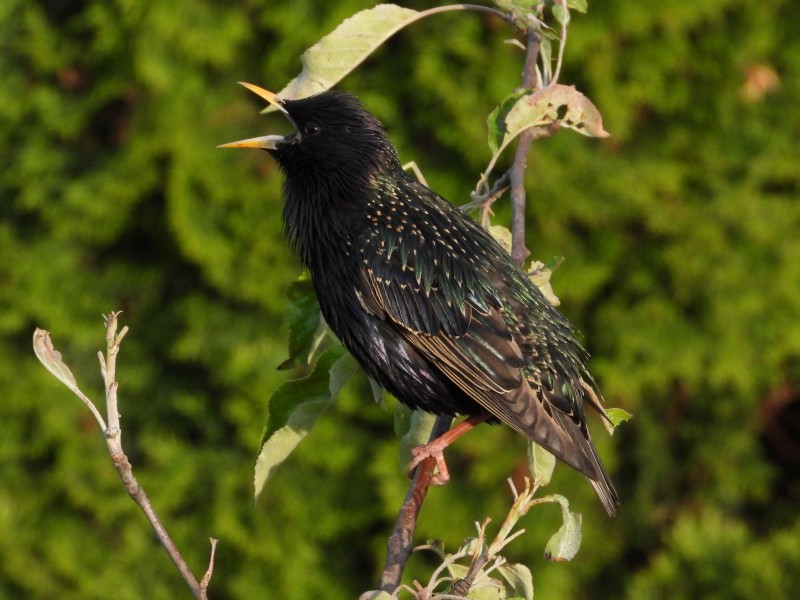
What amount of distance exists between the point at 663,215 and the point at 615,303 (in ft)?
1.51

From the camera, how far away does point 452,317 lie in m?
3.00

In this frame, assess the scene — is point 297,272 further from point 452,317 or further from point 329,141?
point 452,317

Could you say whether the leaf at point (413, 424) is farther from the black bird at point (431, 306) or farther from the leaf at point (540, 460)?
the leaf at point (540, 460)

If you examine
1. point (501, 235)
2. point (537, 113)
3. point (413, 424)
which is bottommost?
point (413, 424)

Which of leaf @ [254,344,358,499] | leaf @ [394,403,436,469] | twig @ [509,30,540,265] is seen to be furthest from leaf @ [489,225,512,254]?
leaf @ [254,344,358,499]

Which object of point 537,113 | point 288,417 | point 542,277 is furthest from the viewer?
point 542,277

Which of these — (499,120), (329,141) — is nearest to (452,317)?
(499,120)

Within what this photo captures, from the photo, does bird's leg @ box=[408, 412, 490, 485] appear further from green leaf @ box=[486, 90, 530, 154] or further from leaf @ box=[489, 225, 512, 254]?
green leaf @ box=[486, 90, 530, 154]

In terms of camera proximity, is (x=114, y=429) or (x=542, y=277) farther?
(x=542, y=277)

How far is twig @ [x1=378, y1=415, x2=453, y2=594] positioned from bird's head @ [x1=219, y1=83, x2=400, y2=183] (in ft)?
2.87

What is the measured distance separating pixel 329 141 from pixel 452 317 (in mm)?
590

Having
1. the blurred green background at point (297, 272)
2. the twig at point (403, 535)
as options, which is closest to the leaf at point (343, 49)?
the twig at point (403, 535)

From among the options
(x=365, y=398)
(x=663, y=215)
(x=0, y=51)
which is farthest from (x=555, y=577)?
(x=0, y=51)

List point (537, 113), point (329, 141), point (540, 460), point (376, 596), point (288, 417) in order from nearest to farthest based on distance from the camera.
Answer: point (376, 596) → point (288, 417) → point (537, 113) → point (540, 460) → point (329, 141)
